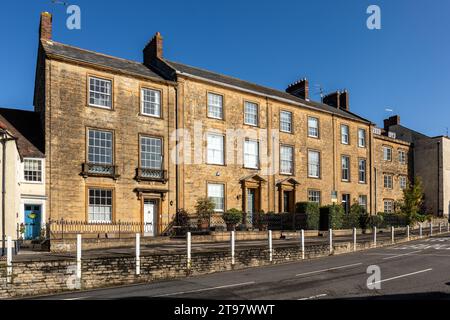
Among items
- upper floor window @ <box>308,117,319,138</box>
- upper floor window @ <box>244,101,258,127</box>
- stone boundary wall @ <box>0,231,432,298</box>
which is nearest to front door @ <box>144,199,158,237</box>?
upper floor window @ <box>244,101,258,127</box>

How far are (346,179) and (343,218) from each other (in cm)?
691

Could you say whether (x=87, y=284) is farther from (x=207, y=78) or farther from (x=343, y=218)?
(x=343, y=218)

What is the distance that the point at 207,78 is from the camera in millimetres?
32594

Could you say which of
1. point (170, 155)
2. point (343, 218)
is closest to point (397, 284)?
point (170, 155)

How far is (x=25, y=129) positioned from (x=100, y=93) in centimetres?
465

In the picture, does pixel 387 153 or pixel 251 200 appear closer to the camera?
pixel 251 200

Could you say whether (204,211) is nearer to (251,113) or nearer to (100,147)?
(100,147)

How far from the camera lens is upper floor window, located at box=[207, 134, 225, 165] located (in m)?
31.5

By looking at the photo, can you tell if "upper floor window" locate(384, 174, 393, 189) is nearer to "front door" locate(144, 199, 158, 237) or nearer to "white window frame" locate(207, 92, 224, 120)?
"white window frame" locate(207, 92, 224, 120)

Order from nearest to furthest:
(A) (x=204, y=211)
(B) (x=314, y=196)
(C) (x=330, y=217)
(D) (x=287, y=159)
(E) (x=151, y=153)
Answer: (E) (x=151, y=153), (A) (x=204, y=211), (C) (x=330, y=217), (D) (x=287, y=159), (B) (x=314, y=196)

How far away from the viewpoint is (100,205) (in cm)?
2627

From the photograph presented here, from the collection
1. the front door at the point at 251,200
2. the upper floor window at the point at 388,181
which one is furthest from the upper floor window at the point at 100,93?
the upper floor window at the point at 388,181

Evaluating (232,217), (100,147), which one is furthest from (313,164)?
(100,147)
